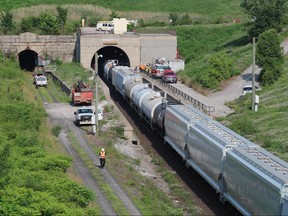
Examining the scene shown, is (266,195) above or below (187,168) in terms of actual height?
above

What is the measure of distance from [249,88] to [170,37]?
26.5 meters

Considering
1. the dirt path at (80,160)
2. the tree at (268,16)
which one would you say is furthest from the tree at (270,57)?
the dirt path at (80,160)

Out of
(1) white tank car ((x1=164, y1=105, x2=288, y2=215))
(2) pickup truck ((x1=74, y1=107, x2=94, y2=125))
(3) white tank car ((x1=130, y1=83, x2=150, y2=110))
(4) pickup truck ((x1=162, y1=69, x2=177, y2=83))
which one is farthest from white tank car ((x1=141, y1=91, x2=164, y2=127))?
(4) pickup truck ((x1=162, y1=69, x2=177, y2=83))

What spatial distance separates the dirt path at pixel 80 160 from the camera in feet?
83.4

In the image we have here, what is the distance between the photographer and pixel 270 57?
5969cm

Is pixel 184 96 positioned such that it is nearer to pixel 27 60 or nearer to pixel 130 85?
pixel 130 85

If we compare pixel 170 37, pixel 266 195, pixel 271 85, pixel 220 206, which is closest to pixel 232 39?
pixel 170 37

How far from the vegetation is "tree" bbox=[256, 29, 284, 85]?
25.1 m

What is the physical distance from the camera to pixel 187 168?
1305 inches

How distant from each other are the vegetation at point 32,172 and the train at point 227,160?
5.50 m

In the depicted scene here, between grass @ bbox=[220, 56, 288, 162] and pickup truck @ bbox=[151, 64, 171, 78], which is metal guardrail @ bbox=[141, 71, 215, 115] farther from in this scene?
grass @ bbox=[220, 56, 288, 162]

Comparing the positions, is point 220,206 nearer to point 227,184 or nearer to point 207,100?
point 227,184

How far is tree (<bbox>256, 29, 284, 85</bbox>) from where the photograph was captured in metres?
58.7

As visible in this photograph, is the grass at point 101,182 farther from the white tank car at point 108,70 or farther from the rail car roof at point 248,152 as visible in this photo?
the white tank car at point 108,70
